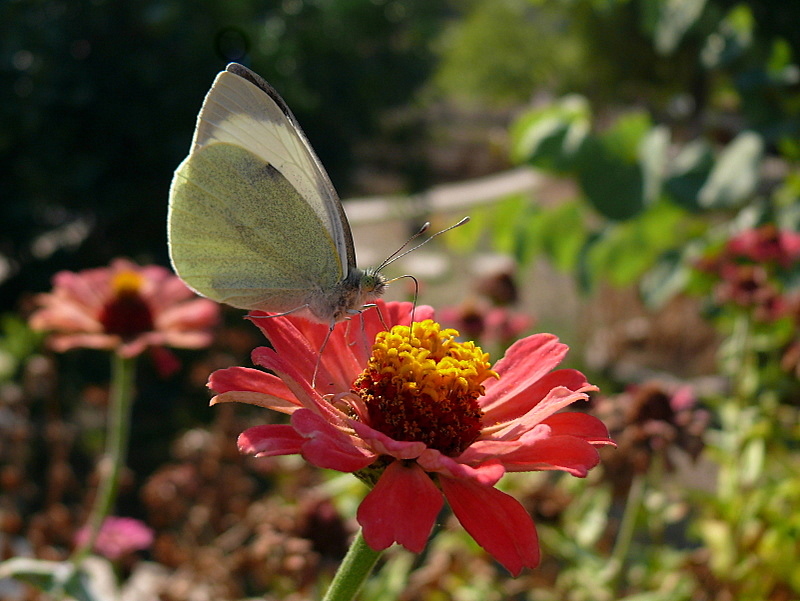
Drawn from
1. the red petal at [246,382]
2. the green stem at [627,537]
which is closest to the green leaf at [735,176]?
the green stem at [627,537]

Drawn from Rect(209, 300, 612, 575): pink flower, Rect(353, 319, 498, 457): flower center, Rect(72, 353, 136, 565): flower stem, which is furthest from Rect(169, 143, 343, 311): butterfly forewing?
Rect(72, 353, 136, 565): flower stem

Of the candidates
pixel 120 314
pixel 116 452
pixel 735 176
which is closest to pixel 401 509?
pixel 116 452

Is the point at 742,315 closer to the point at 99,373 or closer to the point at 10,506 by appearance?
the point at 10,506

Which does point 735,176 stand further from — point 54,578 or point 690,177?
point 54,578

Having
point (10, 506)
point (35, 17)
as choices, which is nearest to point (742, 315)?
point (10, 506)

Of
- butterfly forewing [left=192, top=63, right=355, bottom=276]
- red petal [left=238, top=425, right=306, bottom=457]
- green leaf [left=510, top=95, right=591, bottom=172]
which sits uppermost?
butterfly forewing [left=192, top=63, right=355, bottom=276]

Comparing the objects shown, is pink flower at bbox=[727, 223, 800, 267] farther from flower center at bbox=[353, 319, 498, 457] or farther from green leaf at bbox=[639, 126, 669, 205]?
flower center at bbox=[353, 319, 498, 457]
